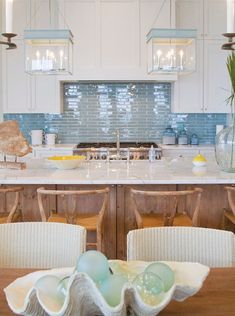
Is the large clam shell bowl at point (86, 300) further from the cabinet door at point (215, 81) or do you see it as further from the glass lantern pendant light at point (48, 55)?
the cabinet door at point (215, 81)

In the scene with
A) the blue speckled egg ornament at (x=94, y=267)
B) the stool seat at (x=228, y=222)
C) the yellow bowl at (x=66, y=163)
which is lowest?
the stool seat at (x=228, y=222)

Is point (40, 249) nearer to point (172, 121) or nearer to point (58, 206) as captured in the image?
point (58, 206)

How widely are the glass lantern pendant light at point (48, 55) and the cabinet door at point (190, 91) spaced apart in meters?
2.17

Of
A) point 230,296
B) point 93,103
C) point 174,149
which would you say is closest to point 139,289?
point 230,296

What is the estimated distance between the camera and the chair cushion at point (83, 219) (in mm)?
2934

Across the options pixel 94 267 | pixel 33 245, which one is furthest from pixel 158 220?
pixel 94 267

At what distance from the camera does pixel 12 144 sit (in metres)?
3.53

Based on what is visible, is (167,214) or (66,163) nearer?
(167,214)

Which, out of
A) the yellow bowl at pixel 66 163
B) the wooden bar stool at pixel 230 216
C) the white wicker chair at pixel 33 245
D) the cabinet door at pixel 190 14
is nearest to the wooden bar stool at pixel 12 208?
the yellow bowl at pixel 66 163

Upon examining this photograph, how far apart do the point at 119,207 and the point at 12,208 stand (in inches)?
31.1

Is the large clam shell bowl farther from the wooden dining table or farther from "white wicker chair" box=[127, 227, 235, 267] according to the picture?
"white wicker chair" box=[127, 227, 235, 267]

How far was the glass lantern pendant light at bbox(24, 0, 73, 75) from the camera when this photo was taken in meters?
3.94

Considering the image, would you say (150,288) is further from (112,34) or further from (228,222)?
(112,34)

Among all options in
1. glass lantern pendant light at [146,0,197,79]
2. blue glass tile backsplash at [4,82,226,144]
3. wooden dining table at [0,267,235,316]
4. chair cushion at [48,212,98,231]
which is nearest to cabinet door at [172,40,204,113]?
blue glass tile backsplash at [4,82,226,144]
